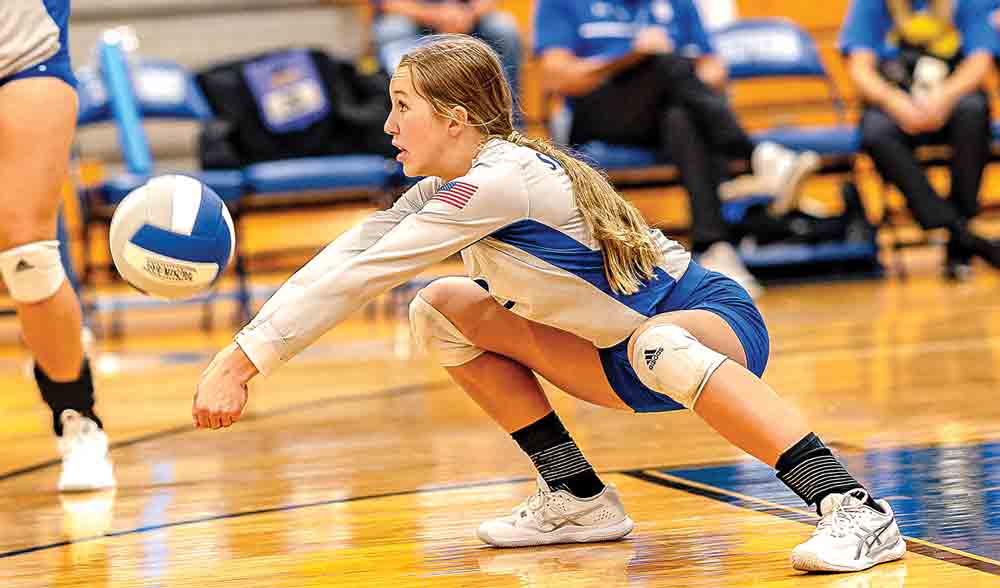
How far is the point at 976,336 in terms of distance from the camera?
14.5ft

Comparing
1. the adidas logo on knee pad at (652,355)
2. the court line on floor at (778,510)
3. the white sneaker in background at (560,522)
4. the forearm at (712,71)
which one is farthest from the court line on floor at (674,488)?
the forearm at (712,71)

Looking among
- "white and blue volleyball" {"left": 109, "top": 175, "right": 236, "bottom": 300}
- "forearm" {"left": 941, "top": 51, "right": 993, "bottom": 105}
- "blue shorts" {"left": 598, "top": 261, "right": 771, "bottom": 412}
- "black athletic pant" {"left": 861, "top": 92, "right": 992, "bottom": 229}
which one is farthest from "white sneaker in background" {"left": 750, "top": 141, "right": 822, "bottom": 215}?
"white and blue volleyball" {"left": 109, "top": 175, "right": 236, "bottom": 300}

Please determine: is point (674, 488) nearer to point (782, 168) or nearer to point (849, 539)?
point (849, 539)

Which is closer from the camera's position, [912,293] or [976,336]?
[976,336]

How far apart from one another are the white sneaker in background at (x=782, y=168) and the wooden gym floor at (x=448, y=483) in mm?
1845

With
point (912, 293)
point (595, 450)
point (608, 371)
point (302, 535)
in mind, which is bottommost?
point (912, 293)

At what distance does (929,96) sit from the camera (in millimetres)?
6238

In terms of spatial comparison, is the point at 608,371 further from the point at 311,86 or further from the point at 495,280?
the point at 311,86

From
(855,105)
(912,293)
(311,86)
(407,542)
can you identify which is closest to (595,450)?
(407,542)

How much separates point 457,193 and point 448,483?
0.85 m

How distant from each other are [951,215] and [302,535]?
4.43m

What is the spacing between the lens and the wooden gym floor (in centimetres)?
200

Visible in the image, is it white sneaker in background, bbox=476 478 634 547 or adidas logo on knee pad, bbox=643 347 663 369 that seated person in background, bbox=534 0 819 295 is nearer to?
white sneaker in background, bbox=476 478 634 547

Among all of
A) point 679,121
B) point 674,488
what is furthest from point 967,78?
point 674,488
